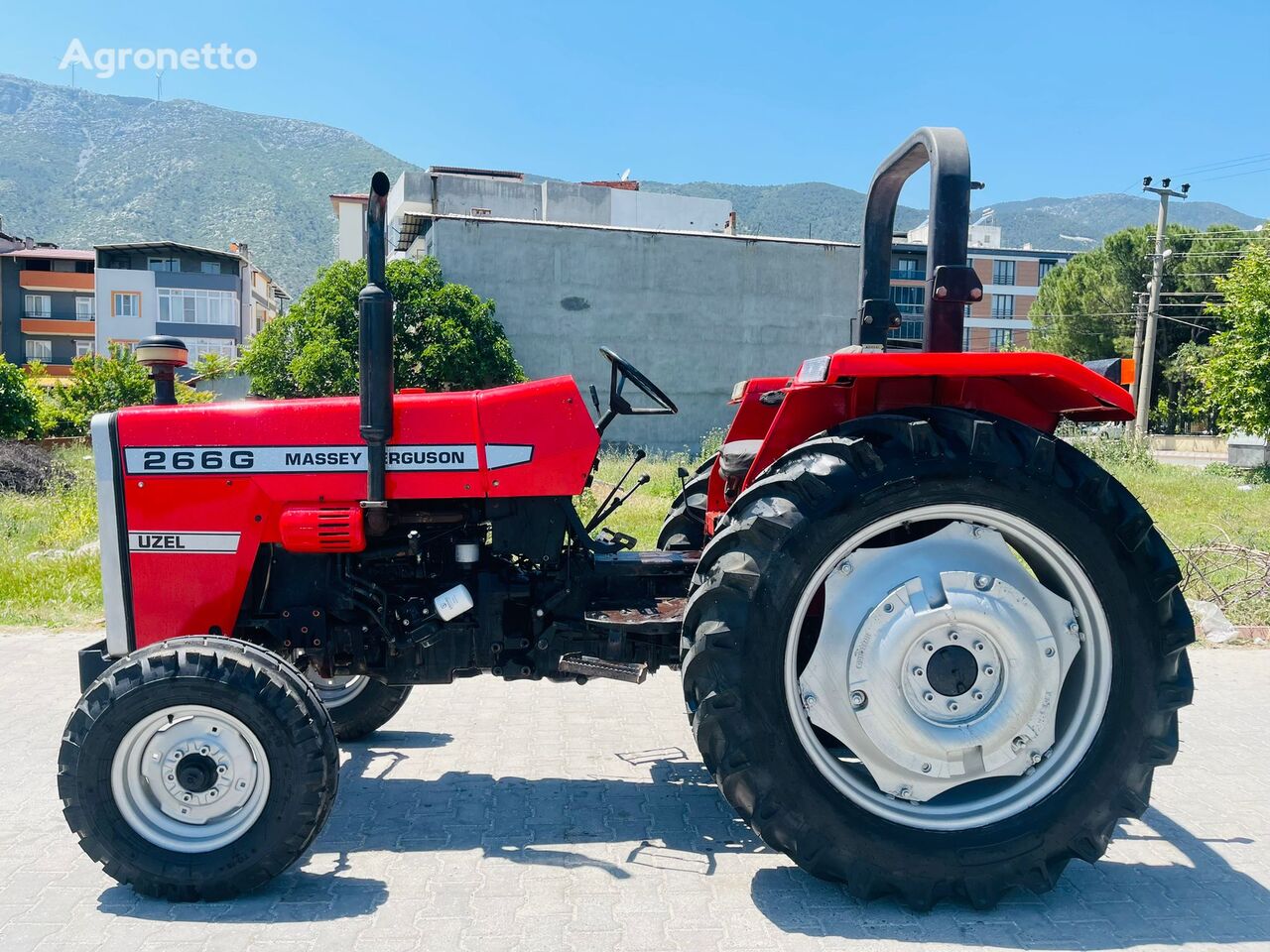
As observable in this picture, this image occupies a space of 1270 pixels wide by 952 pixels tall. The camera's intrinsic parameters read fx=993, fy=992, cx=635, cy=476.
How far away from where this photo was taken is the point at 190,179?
13000cm

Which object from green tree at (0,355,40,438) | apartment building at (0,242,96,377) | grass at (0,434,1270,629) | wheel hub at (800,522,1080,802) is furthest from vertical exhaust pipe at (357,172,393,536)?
apartment building at (0,242,96,377)

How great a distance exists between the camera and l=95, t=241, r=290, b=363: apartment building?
60.3m

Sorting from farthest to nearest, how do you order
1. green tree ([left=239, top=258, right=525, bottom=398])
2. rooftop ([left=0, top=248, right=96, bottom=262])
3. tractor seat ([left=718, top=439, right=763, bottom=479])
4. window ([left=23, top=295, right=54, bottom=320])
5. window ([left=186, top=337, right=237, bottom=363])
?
window ([left=23, top=295, right=54, bottom=320]) < window ([left=186, top=337, right=237, bottom=363]) < rooftop ([left=0, top=248, right=96, bottom=262]) < green tree ([left=239, top=258, right=525, bottom=398]) < tractor seat ([left=718, top=439, right=763, bottom=479])

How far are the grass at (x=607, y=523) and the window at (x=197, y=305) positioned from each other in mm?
44435

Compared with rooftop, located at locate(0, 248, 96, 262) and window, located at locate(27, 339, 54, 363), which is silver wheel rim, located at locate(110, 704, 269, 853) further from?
window, located at locate(27, 339, 54, 363)

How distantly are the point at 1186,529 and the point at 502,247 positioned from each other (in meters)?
23.7

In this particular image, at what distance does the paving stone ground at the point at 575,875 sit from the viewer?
110 inches

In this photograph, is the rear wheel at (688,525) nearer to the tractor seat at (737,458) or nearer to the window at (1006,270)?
the tractor seat at (737,458)

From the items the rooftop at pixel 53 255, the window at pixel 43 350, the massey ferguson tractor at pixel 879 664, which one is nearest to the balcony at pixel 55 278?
the rooftop at pixel 53 255

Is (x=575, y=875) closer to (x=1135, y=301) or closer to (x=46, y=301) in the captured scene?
→ (x=1135, y=301)

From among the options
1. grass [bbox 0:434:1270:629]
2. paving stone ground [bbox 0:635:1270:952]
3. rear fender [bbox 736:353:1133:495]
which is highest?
rear fender [bbox 736:353:1133:495]

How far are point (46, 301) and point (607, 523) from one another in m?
65.8

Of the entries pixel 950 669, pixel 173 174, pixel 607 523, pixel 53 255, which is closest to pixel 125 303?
pixel 53 255

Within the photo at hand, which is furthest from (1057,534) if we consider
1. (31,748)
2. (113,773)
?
(31,748)
